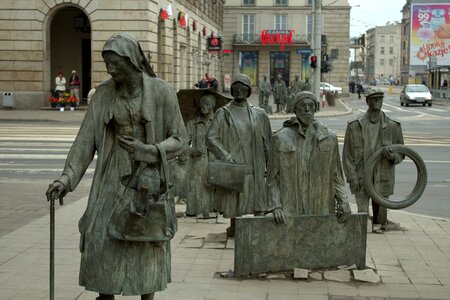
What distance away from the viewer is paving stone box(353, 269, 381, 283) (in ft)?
23.4

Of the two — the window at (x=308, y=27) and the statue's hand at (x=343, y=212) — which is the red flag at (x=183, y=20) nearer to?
the window at (x=308, y=27)

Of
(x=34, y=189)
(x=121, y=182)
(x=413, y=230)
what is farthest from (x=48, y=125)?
(x=121, y=182)

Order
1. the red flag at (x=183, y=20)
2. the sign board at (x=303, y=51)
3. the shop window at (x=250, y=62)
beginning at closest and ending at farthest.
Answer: the red flag at (x=183, y=20) < the sign board at (x=303, y=51) < the shop window at (x=250, y=62)

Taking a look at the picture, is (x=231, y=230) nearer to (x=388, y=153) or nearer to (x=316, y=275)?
(x=316, y=275)

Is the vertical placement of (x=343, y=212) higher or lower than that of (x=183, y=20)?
lower

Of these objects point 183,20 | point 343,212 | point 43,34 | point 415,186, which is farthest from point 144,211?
point 183,20

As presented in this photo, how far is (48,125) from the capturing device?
26.4 metres

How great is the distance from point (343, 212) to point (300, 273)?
0.71 meters

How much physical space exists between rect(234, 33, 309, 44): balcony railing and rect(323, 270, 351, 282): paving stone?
65193 millimetres

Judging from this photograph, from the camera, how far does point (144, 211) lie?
4.55 metres

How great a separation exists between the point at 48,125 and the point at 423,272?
67.7ft

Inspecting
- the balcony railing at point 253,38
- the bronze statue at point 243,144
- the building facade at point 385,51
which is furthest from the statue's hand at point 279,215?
the building facade at point 385,51

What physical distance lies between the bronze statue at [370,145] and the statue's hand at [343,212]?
A: 2.16 m

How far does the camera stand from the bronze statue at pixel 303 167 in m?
7.14
